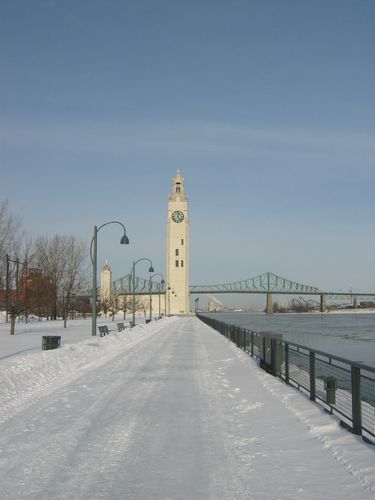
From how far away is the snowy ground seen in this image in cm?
527

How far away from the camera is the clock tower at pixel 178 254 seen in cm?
14538

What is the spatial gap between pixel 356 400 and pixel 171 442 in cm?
251

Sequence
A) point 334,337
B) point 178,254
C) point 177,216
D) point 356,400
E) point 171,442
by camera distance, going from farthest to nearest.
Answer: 1. point 177,216
2. point 178,254
3. point 334,337
4. point 356,400
5. point 171,442

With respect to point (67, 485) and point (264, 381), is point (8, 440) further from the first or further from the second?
point (264, 381)

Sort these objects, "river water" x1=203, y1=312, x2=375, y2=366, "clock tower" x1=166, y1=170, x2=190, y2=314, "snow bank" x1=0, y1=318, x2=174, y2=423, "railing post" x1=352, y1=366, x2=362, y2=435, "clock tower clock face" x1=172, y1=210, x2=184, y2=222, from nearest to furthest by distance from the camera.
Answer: "railing post" x1=352, y1=366, x2=362, y2=435 → "snow bank" x1=0, y1=318, x2=174, y2=423 → "river water" x1=203, y1=312, x2=375, y2=366 → "clock tower" x1=166, y1=170, x2=190, y2=314 → "clock tower clock face" x1=172, y1=210, x2=184, y2=222

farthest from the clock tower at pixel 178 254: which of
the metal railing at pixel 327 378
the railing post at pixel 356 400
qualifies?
the railing post at pixel 356 400

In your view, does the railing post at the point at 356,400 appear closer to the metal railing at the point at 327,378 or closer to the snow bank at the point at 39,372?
the metal railing at the point at 327,378

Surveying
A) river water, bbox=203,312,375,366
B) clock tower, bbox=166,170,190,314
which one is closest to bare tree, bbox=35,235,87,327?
river water, bbox=203,312,375,366

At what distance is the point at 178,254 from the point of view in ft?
487

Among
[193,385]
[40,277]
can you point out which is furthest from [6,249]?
[193,385]

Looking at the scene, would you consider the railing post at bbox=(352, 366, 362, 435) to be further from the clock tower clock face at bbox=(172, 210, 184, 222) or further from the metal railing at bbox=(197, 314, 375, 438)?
the clock tower clock face at bbox=(172, 210, 184, 222)

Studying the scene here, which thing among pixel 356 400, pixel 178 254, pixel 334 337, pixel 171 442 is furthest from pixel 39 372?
pixel 178 254

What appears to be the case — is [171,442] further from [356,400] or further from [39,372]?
[39,372]

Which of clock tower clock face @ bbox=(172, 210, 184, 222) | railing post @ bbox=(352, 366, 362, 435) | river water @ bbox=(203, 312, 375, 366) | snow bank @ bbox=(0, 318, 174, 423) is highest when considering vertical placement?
clock tower clock face @ bbox=(172, 210, 184, 222)
